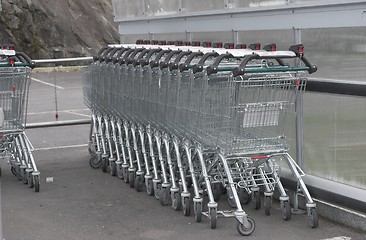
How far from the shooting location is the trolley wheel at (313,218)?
791 centimetres

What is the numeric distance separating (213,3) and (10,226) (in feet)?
12.5

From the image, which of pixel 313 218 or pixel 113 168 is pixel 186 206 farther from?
pixel 113 168

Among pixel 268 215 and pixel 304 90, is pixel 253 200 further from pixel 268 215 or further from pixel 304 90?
pixel 304 90

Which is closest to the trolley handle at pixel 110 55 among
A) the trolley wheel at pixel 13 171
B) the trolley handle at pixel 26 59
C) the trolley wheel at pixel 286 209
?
the trolley handle at pixel 26 59

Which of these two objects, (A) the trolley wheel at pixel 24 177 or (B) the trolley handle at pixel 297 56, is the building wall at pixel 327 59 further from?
(A) the trolley wheel at pixel 24 177

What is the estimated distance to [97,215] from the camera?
355 inches

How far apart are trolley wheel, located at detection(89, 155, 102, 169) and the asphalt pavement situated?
0.26 feet

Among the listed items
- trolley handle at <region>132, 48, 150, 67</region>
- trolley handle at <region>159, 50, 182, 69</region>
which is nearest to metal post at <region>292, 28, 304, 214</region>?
trolley handle at <region>159, 50, 182, 69</region>

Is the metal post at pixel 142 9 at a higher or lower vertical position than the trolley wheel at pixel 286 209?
higher

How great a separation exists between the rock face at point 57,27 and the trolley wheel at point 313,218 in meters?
25.8

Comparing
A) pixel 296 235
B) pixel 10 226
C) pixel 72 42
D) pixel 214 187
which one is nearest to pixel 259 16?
pixel 214 187

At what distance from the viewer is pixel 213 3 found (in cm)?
1059

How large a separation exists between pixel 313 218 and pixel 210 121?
4.44 feet

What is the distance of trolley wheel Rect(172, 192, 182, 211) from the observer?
8969 millimetres
